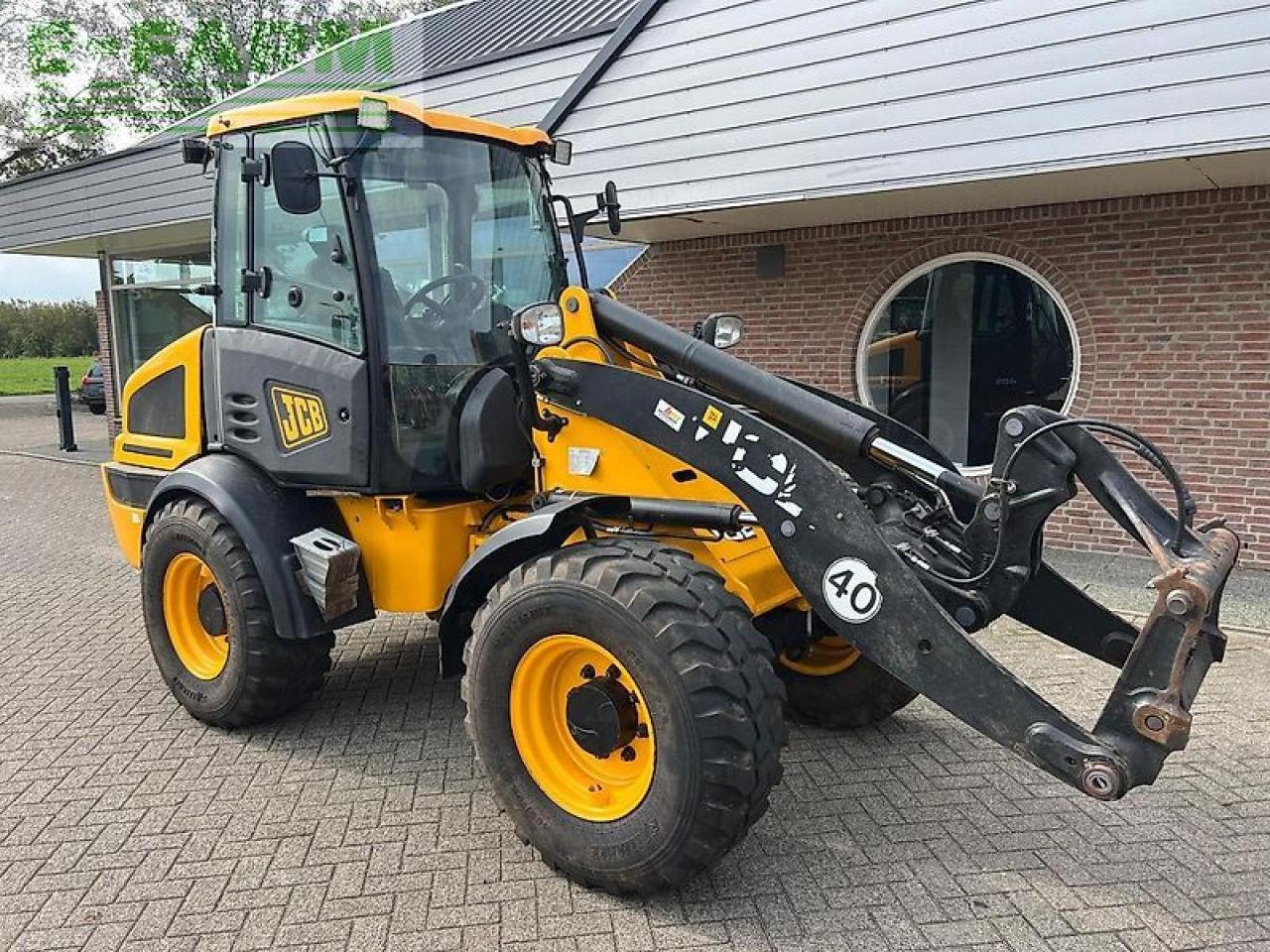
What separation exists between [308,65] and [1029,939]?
17.3m

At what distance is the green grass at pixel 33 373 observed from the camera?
29406 mm

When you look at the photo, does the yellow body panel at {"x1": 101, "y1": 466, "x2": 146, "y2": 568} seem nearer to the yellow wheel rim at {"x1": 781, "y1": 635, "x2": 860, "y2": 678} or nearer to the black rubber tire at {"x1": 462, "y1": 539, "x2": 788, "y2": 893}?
the black rubber tire at {"x1": 462, "y1": 539, "x2": 788, "y2": 893}

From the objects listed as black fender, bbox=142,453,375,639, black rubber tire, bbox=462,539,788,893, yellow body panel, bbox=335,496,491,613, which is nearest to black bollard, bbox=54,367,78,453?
black fender, bbox=142,453,375,639

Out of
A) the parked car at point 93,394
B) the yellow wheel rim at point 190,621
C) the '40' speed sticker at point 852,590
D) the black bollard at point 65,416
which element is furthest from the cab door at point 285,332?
the parked car at point 93,394

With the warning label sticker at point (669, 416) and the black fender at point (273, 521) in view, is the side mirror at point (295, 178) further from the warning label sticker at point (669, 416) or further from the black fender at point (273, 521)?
the warning label sticker at point (669, 416)

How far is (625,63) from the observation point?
7.22 metres

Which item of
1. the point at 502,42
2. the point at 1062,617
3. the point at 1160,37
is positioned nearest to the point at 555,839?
the point at 1062,617

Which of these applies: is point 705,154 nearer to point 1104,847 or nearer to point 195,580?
point 195,580

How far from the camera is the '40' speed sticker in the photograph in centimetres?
282

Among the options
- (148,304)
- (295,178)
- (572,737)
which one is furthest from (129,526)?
(148,304)

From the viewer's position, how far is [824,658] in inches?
162

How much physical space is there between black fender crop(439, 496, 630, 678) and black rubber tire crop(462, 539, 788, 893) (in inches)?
7.2

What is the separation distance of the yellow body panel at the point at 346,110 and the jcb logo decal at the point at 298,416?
1.07 metres

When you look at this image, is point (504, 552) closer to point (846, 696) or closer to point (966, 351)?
point (846, 696)
